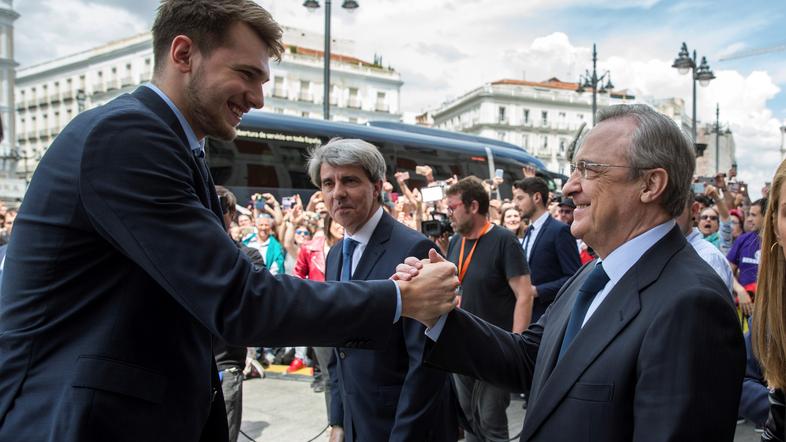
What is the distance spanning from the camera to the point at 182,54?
6.93 feet

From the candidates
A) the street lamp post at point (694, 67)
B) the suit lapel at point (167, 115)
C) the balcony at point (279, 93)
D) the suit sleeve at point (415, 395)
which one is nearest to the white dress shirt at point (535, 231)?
the suit sleeve at point (415, 395)

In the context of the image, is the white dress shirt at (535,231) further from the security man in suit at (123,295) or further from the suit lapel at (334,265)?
the security man in suit at (123,295)

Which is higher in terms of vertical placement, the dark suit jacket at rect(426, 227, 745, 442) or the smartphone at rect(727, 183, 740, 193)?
the smartphone at rect(727, 183, 740, 193)

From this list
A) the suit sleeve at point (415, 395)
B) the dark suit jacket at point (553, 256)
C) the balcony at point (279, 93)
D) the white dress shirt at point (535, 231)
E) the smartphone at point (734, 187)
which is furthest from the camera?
the balcony at point (279, 93)

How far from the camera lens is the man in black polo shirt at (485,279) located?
16.1 ft

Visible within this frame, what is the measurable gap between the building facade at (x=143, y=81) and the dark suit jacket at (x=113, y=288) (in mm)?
58841

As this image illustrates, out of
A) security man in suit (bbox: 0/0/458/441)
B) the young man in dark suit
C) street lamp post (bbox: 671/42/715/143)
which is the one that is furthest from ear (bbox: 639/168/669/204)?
street lamp post (bbox: 671/42/715/143)

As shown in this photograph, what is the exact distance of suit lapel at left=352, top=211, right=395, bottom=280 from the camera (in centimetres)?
334

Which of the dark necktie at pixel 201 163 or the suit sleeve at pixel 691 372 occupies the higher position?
the dark necktie at pixel 201 163

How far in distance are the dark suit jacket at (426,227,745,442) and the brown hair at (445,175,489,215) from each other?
11.1 ft

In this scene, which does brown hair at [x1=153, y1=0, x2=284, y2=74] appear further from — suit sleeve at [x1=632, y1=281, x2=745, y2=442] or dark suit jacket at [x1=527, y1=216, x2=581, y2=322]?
dark suit jacket at [x1=527, y1=216, x2=581, y2=322]

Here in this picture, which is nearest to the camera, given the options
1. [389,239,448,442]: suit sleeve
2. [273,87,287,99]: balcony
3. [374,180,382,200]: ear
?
[389,239,448,442]: suit sleeve

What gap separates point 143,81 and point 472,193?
59743 mm

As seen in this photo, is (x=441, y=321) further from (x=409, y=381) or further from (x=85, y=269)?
(x=85, y=269)
